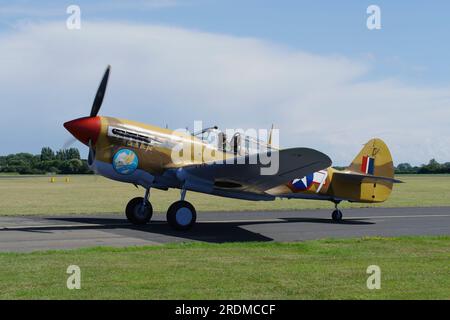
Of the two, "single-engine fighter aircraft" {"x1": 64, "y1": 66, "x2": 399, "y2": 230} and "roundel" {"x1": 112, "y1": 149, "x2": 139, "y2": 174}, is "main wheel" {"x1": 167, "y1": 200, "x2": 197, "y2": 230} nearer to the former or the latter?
"single-engine fighter aircraft" {"x1": 64, "y1": 66, "x2": 399, "y2": 230}

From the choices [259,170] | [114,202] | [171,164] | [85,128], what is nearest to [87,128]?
[85,128]

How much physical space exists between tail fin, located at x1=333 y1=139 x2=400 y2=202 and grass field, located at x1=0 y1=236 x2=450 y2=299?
705cm

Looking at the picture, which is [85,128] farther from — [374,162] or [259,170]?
[374,162]

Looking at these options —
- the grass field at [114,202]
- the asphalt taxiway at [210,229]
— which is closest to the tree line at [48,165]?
the grass field at [114,202]

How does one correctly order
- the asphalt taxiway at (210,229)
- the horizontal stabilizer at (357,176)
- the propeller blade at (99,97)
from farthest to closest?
1. the horizontal stabilizer at (357,176)
2. the propeller blade at (99,97)
3. the asphalt taxiway at (210,229)

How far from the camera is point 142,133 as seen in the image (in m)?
15.9

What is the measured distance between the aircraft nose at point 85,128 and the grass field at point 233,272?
469cm

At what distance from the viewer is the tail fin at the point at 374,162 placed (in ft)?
66.8

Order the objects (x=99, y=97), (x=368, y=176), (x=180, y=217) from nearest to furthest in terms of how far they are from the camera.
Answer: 1. (x=180, y=217)
2. (x=99, y=97)
3. (x=368, y=176)

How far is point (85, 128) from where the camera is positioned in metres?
15.2

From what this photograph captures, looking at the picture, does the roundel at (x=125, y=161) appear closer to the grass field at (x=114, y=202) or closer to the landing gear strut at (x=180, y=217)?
the landing gear strut at (x=180, y=217)

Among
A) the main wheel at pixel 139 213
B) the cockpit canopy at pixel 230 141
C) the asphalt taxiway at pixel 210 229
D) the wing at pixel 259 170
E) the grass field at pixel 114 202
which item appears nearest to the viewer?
the wing at pixel 259 170

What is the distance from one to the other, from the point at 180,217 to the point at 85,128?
348 centimetres
